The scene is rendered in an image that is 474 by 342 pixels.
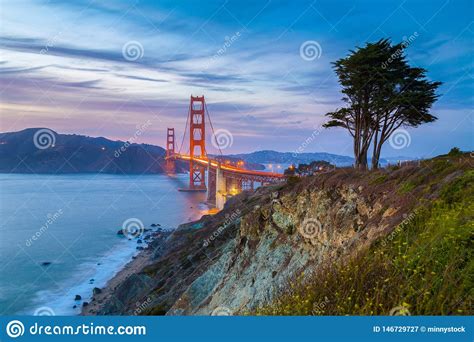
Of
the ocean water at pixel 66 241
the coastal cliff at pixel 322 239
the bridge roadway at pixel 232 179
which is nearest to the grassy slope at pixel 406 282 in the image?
the coastal cliff at pixel 322 239

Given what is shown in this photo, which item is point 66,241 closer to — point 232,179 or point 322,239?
point 232,179

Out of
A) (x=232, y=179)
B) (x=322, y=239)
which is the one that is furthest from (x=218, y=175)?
(x=322, y=239)

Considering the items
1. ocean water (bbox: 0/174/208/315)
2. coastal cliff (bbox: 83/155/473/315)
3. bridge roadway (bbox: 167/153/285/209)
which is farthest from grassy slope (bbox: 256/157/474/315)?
bridge roadway (bbox: 167/153/285/209)

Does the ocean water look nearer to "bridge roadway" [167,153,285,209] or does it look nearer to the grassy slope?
"bridge roadway" [167,153,285,209]

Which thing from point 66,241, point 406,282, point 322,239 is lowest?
point 66,241

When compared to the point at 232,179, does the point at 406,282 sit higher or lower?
lower

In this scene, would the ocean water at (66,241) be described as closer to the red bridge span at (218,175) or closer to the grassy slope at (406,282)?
the red bridge span at (218,175)
